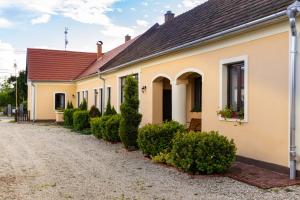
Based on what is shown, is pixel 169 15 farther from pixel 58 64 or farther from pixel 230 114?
pixel 58 64

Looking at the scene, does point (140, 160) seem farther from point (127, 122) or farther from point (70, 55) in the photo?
point (70, 55)

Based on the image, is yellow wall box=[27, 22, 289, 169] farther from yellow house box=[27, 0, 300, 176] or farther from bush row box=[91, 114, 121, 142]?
bush row box=[91, 114, 121, 142]

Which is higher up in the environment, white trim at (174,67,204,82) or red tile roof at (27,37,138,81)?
red tile roof at (27,37,138,81)

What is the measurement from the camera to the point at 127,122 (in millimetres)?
12531

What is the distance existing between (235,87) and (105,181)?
4321mm

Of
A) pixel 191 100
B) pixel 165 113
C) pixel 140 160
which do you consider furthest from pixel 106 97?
pixel 140 160

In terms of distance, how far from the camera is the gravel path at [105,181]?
6551mm

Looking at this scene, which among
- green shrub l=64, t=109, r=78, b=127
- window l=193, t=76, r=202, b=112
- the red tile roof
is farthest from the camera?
the red tile roof

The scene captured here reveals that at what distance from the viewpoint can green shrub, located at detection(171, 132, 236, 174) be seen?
801cm

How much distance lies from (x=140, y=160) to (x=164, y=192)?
367 centimetres

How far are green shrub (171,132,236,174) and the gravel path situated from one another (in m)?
0.27

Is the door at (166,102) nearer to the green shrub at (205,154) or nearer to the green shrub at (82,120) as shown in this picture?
the green shrub at (82,120)

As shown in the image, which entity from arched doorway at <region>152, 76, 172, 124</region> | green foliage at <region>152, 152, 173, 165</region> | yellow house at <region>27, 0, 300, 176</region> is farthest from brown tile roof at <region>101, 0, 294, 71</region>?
green foliage at <region>152, 152, 173, 165</region>

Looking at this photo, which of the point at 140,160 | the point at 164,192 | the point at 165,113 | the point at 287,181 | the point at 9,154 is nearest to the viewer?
the point at 164,192
